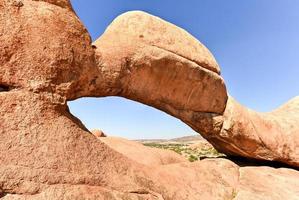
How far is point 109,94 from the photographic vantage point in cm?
818

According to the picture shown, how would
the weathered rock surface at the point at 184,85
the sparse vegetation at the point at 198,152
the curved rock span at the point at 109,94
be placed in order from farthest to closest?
the sparse vegetation at the point at 198,152 → the weathered rock surface at the point at 184,85 → the curved rock span at the point at 109,94

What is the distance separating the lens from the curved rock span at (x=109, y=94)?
554 cm

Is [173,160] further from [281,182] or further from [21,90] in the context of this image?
[21,90]

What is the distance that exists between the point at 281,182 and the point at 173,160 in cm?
383

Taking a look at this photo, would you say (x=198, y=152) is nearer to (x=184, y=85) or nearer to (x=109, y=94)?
(x=184, y=85)

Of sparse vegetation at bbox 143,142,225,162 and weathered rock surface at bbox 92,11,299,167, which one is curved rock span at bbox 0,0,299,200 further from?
sparse vegetation at bbox 143,142,225,162

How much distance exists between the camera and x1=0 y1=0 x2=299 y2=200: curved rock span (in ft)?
18.2

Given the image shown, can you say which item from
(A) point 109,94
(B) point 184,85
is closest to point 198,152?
(B) point 184,85

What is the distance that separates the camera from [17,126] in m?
5.49

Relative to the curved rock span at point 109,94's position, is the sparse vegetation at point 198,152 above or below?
below

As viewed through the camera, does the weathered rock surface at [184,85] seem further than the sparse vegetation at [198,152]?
No

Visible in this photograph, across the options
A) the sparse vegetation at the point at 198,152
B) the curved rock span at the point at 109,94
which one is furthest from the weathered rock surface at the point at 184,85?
the sparse vegetation at the point at 198,152

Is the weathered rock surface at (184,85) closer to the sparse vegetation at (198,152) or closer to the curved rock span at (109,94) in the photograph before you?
the curved rock span at (109,94)

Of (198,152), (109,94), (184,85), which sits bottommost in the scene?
(198,152)
